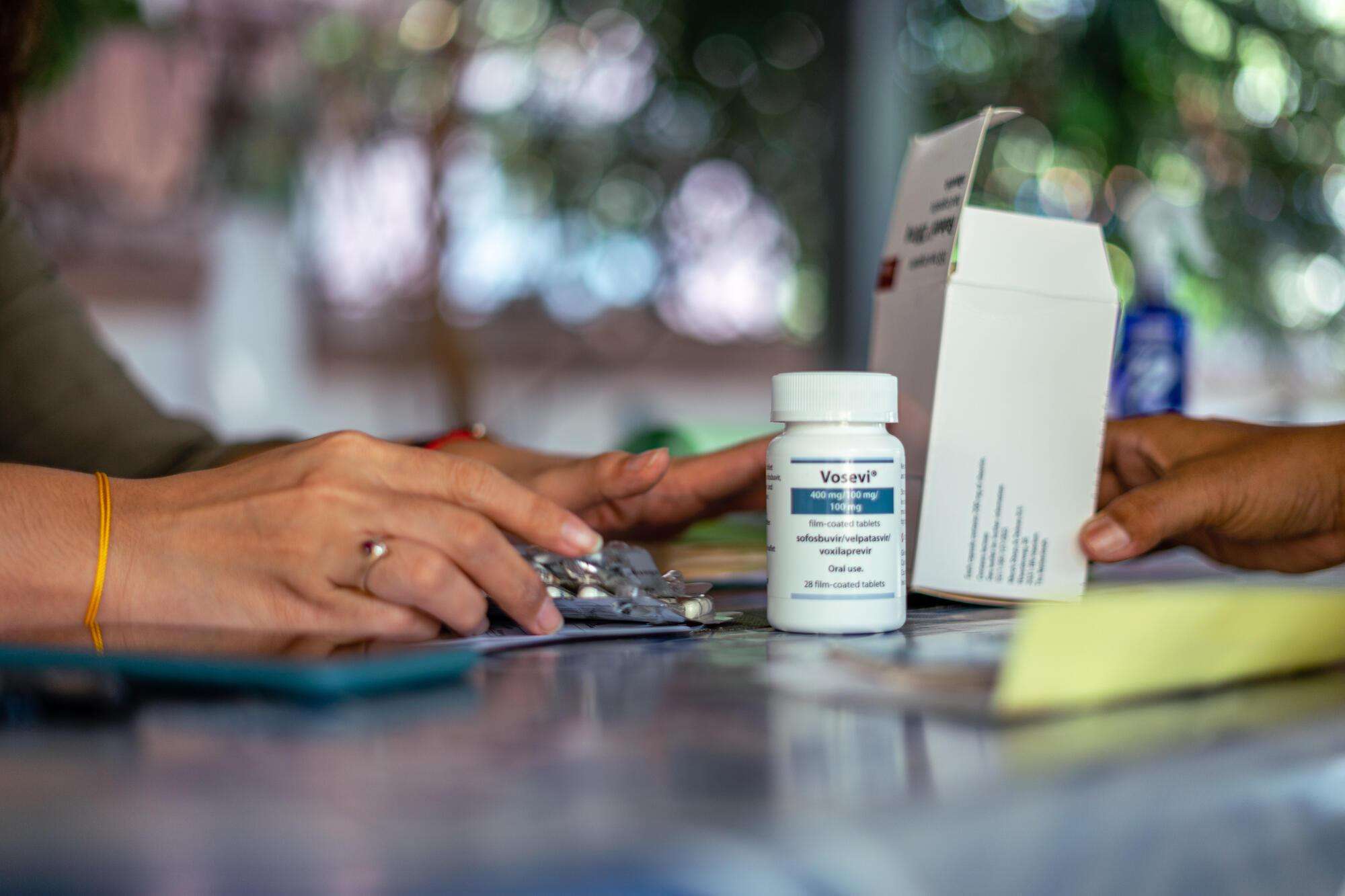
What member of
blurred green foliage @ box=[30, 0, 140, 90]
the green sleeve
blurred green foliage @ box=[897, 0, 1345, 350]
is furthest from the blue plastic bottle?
blurred green foliage @ box=[30, 0, 140, 90]

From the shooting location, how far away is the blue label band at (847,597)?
60 cm

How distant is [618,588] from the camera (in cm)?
66

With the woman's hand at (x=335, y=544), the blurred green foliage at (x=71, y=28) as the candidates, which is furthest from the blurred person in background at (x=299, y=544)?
the blurred green foliage at (x=71, y=28)

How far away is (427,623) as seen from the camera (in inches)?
23.9

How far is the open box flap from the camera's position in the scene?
0.72 meters

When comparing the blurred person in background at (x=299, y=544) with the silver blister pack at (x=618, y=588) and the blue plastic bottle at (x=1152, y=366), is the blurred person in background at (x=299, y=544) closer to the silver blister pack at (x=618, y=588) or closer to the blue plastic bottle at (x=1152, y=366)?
the silver blister pack at (x=618, y=588)

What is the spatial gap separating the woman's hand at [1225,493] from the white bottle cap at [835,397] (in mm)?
210

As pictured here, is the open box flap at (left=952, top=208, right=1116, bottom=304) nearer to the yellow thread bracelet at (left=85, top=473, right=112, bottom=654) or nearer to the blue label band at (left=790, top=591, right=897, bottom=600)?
the blue label band at (left=790, top=591, right=897, bottom=600)

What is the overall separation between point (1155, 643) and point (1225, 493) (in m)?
0.43

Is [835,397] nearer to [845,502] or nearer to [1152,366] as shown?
[845,502]

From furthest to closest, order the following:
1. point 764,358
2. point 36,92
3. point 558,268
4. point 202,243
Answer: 1. point 764,358
2. point 558,268
3. point 202,243
4. point 36,92

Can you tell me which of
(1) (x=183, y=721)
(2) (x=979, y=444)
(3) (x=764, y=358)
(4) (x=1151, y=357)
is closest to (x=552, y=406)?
(3) (x=764, y=358)

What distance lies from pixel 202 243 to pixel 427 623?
2.82 m

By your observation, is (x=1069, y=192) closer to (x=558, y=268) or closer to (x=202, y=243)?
(x=558, y=268)
